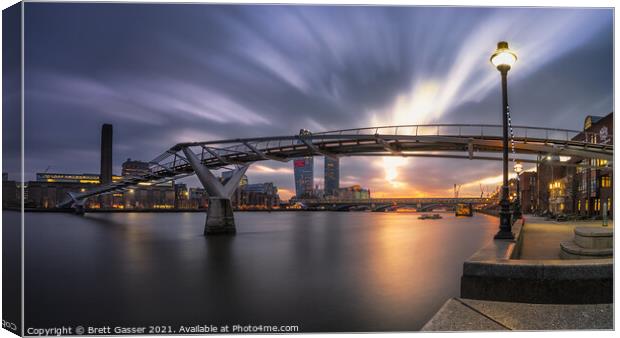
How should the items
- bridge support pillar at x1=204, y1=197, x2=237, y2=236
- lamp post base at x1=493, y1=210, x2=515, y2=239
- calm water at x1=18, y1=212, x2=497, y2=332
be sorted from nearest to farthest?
calm water at x1=18, y1=212, x2=497, y2=332, lamp post base at x1=493, y1=210, x2=515, y2=239, bridge support pillar at x1=204, y1=197, x2=237, y2=236

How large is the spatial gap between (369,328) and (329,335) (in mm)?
1367

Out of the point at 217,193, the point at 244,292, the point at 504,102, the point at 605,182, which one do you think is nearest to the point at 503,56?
the point at 504,102

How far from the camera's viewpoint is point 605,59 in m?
8.00

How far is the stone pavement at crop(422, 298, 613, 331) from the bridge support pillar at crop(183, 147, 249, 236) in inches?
752

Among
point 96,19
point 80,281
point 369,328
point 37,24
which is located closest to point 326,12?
point 96,19

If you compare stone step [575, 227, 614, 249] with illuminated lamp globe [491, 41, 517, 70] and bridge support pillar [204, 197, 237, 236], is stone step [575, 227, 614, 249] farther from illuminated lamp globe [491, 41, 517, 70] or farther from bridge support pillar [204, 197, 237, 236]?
bridge support pillar [204, 197, 237, 236]

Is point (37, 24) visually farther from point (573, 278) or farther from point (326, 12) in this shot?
point (573, 278)

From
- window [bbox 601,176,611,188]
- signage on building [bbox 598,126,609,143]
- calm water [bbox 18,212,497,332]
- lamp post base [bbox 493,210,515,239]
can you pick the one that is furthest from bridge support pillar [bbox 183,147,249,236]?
window [bbox 601,176,611,188]

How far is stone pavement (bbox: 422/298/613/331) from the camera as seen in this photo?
5652 millimetres

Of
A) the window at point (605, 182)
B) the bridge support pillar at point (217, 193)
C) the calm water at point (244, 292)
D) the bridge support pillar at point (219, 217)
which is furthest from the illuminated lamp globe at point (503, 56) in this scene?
the window at point (605, 182)

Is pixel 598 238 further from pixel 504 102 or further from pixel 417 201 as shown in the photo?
pixel 417 201

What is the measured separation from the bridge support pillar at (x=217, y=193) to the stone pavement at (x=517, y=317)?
1909 cm

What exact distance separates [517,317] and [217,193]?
68.0ft

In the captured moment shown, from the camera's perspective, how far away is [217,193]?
80.2 ft
